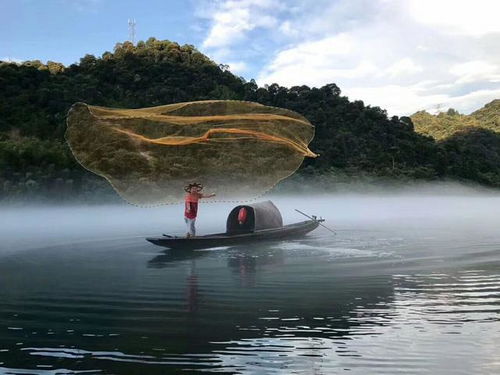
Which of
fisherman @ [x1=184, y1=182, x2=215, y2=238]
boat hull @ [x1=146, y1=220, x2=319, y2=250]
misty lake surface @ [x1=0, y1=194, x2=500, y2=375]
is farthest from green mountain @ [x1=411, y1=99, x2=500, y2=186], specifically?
fisherman @ [x1=184, y1=182, x2=215, y2=238]

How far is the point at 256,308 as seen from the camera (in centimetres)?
1006

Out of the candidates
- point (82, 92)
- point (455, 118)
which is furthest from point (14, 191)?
point (455, 118)

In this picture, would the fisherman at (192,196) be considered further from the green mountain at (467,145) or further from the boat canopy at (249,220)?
the green mountain at (467,145)

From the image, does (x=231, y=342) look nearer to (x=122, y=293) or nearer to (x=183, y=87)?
(x=122, y=293)

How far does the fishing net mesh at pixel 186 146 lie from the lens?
44.3 feet

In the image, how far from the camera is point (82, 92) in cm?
6138

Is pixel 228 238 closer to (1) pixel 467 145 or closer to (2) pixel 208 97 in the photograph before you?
(2) pixel 208 97

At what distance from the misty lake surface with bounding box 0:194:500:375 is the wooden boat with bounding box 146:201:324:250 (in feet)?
1.33

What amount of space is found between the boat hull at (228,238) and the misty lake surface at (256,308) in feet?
1.12

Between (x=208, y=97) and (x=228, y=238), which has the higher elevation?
(x=208, y=97)

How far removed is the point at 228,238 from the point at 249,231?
1.66m

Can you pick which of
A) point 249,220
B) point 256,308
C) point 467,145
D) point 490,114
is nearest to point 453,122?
point 490,114

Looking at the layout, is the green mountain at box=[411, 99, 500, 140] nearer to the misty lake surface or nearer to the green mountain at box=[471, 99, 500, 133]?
the green mountain at box=[471, 99, 500, 133]

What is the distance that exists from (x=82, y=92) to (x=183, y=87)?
42.3 feet
